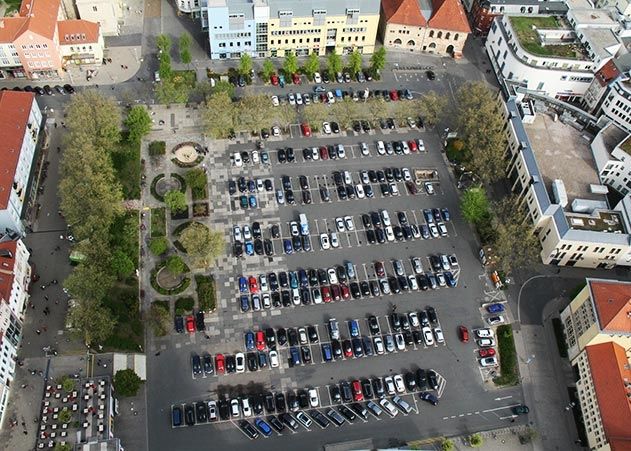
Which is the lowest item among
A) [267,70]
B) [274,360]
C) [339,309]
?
[274,360]

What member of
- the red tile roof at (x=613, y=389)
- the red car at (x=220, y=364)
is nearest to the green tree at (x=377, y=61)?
the red tile roof at (x=613, y=389)

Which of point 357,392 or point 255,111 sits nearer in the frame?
point 357,392

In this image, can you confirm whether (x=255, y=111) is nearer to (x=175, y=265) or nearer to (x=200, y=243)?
(x=200, y=243)

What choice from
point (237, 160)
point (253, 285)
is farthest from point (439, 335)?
point (237, 160)

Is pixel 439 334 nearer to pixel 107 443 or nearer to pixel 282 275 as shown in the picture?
pixel 282 275

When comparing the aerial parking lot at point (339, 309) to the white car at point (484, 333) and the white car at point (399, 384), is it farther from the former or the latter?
the white car at point (484, 333)

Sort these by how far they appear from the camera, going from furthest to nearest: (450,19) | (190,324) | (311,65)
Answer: (450,19), (311,65), (190,324)
